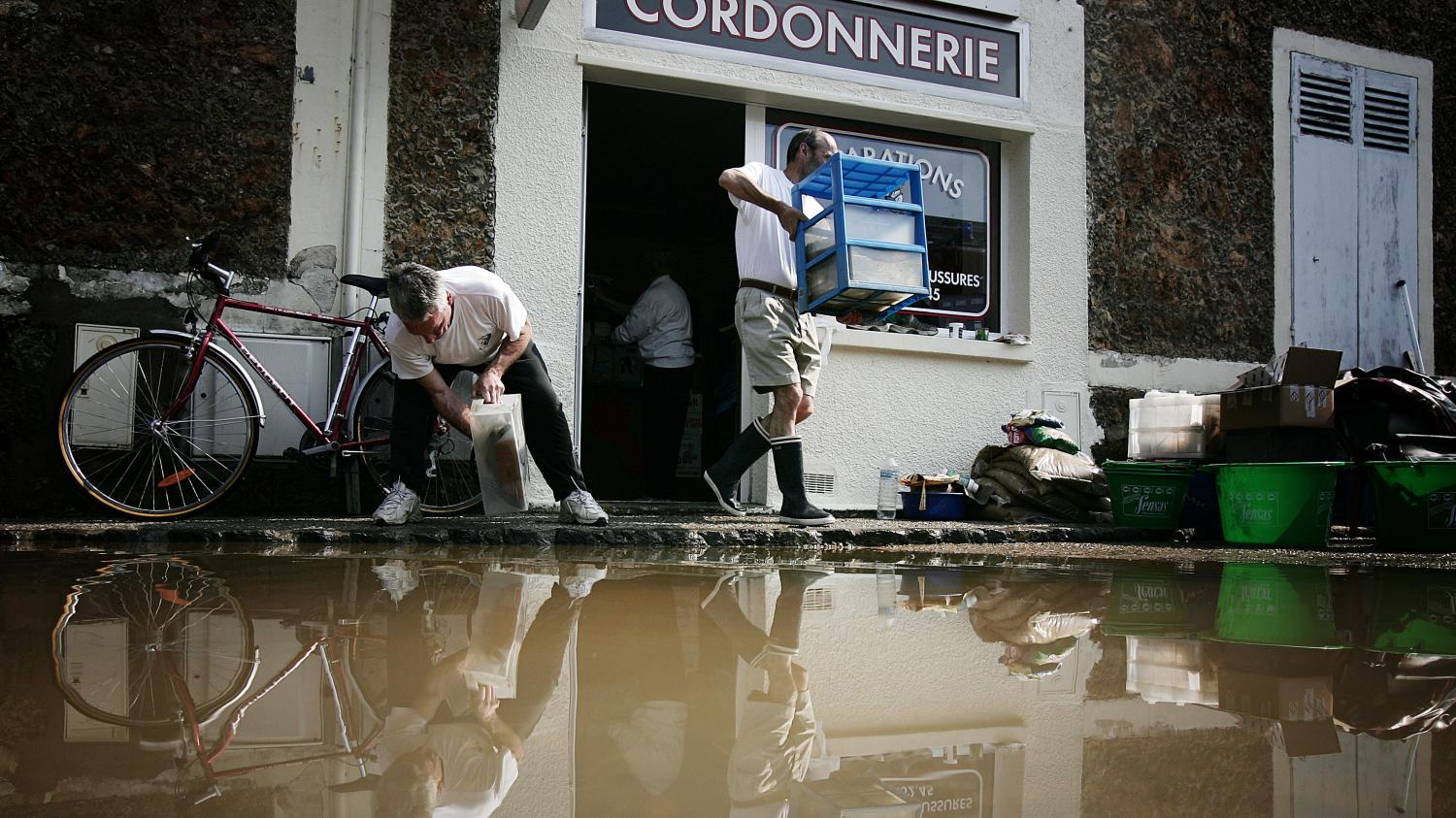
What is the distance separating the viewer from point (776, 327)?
17.7ft

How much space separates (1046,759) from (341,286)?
5199mm

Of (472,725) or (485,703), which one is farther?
(485,703)

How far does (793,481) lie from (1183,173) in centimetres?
435

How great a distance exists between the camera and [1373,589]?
11.3 feet

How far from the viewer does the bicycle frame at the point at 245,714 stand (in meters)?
1.34

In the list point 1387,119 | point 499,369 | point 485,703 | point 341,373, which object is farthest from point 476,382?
point 1387,119

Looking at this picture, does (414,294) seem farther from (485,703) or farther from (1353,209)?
(1353,209)

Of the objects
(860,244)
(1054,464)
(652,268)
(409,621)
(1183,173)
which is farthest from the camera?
(652,268)

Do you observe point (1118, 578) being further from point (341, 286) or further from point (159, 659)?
point (341, 286)

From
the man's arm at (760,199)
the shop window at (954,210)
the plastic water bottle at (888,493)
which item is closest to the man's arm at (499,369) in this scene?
the man's arm at (760,199)

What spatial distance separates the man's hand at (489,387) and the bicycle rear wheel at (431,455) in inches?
27.8

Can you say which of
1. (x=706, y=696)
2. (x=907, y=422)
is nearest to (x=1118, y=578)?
(x=706, y=696)

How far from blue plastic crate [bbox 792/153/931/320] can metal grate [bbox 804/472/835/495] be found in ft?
4.51

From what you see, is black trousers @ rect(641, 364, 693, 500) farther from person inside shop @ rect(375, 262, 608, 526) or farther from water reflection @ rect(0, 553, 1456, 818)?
water reflection @ rect(0, 553, 1456, 818)
